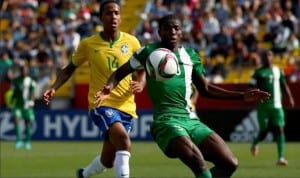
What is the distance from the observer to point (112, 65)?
537 inches

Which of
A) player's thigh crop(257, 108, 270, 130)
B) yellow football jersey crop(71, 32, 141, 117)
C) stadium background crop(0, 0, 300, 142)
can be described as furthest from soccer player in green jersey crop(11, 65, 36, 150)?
yellow football jersey crop(71, 32, 141, 117)

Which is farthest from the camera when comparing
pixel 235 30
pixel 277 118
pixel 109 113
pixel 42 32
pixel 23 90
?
pixel 42 32

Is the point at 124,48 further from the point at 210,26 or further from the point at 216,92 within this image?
the point at 210,26

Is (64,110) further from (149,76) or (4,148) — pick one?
(149,76)

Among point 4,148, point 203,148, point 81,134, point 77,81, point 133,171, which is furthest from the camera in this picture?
point 77,81

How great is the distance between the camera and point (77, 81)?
3631 cm

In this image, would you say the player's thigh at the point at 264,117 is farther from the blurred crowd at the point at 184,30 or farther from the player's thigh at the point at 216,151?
the player's thigh at the point at 216,151

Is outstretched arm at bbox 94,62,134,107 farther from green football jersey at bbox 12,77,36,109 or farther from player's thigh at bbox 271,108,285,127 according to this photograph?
green football jersey at bbox 12,77,36,109

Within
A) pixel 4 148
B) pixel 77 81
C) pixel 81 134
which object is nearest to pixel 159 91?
pixel 4 148

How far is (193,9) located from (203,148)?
2617cm

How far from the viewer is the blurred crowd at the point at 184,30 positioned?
3316 cm

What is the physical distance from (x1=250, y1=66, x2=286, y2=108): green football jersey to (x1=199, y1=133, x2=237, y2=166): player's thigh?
34.9ft

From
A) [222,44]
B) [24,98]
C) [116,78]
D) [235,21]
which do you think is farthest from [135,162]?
[235,21]

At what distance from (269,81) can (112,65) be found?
9.02 m
